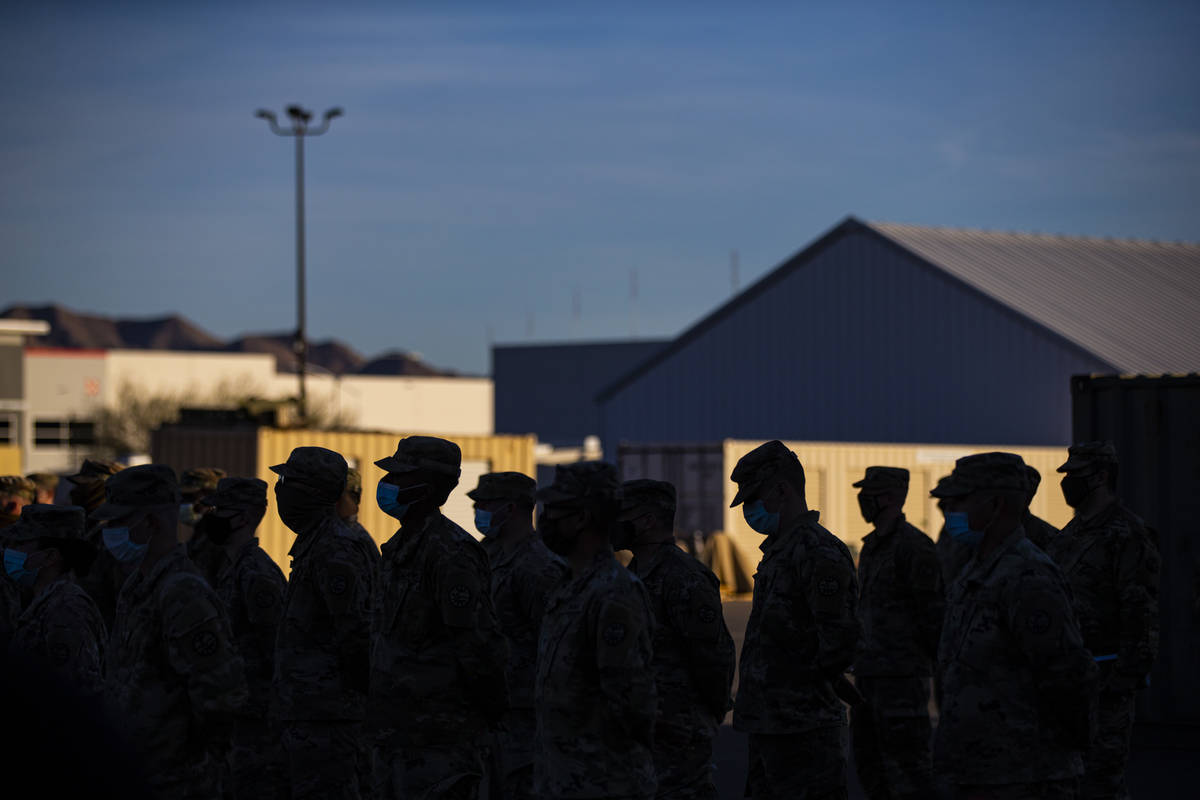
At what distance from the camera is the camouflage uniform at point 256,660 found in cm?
739

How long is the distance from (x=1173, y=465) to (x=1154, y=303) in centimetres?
3075

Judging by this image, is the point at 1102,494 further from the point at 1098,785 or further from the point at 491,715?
the point at 491,715

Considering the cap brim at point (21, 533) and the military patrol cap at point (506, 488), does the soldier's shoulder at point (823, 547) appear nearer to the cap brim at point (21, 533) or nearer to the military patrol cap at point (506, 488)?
the military patrol cap at point (506, 488)

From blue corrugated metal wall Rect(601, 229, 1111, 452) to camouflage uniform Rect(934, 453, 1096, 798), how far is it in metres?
30.0

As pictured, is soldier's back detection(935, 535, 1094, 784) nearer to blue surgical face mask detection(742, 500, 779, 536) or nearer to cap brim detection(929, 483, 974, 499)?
cap brim detection(929, 483, 974, 499)

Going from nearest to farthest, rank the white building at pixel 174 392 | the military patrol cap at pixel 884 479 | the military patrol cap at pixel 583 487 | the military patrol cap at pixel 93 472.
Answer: the military patrol cap at pixel 583 487 → the military patrol cap at pixel 884 479 → the military patrol cap at pixel 93 472 → the white building at pixel 174 392

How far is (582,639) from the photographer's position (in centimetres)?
515

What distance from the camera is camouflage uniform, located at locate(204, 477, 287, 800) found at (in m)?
7.39

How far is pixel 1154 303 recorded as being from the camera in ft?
130

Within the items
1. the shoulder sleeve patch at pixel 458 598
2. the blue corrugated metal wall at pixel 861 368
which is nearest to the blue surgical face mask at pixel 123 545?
the shoulder sleeve patch at pixel 458 598

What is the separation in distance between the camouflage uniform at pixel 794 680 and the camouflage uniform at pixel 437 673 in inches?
50.8

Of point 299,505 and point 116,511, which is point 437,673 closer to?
point 299,505

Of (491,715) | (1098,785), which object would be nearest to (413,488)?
(491,715)

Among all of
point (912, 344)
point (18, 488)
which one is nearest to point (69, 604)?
point (18, 488)
